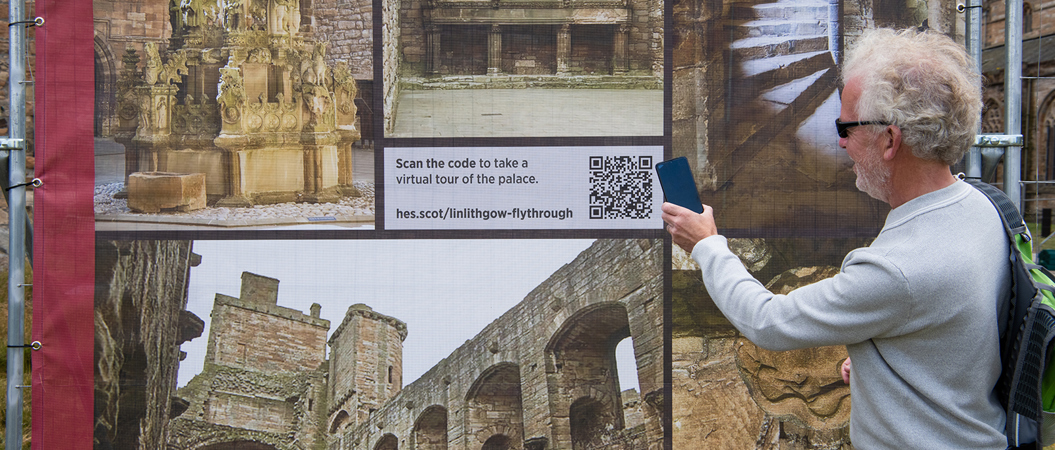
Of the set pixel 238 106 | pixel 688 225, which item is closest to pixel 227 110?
pixel 238 106

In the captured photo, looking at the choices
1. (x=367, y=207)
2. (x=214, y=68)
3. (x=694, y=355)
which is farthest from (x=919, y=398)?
(x=214, y=68)

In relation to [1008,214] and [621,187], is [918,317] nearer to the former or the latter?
[1008,214]

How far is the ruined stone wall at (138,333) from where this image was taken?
3.05 meters

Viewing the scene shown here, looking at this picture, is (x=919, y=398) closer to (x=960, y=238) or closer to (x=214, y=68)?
(x=960, y=238)

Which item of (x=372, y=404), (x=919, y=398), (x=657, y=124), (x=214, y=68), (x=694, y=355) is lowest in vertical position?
(x=372, y=404)

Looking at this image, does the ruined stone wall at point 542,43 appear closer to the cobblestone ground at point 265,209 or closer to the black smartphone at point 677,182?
the cobblestone ground at point 265,209

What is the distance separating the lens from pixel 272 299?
3.07m

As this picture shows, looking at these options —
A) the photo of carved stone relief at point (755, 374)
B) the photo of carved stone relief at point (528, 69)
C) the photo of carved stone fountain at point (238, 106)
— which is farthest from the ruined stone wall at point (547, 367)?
the photo of carved stone fountain at point (238, 106)

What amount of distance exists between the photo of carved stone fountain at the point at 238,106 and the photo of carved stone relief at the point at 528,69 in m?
0.27

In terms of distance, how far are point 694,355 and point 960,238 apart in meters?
1.59

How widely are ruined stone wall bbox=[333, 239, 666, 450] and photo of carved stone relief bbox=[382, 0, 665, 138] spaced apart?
550mm

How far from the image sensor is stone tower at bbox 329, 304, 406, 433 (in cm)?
309

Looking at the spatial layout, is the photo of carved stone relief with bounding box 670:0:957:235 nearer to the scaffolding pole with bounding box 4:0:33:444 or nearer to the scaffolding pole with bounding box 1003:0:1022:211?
the scaffolding pole with bounding box 1003:0:1022:211

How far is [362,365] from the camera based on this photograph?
321cm
